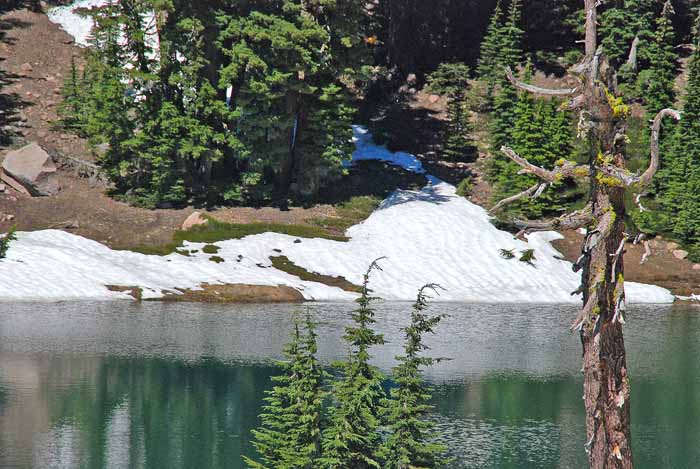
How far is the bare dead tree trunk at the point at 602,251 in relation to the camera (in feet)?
44.2

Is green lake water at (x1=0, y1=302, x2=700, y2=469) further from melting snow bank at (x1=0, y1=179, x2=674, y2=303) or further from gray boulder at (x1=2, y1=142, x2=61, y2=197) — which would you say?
gray boulder at (x1=2, y1=142, x2=61, y2=197)

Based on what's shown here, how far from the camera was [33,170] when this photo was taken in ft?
184

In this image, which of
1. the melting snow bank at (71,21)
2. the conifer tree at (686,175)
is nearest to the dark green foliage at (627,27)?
the conifer tree at (686,175)

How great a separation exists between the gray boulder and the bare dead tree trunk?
155 feet

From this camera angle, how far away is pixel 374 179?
63.7 metres

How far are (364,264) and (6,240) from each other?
1923 cm

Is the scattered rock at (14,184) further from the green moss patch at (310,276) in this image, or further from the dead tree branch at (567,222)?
the dead tree branch at (567,222)

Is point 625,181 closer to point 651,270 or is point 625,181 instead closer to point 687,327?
point 687,327

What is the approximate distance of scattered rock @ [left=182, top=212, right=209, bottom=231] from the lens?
53406 millimetres

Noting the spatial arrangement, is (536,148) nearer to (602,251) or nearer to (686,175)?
(686,175)

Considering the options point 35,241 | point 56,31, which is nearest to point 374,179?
point 35,241

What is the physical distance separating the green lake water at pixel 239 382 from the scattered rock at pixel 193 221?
1040cm

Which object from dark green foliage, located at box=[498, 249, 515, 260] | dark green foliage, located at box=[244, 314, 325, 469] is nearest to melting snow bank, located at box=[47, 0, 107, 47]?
dark green foliage, located at box=[498, 249, 515, 260]

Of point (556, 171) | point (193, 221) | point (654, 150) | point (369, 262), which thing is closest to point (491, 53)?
point (369, 262)
